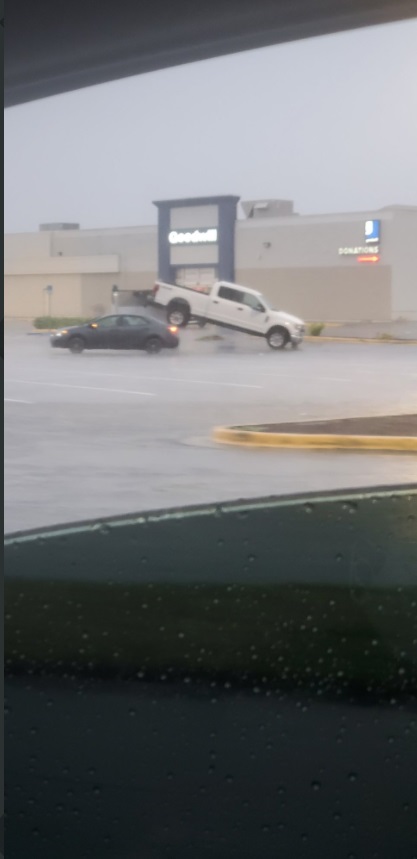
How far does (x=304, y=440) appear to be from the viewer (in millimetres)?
6316

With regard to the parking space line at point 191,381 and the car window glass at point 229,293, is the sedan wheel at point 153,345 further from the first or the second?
the car window glass at point 229,293

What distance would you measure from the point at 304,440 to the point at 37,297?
169cm

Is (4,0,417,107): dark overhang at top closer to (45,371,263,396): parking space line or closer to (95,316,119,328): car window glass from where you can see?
(95,316,119,328): car window glass

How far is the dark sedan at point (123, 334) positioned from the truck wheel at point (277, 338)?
Answer: 0.52 m

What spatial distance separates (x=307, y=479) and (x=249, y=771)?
2.28 metres

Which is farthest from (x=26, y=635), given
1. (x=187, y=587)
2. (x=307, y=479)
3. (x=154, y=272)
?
(x=154, y=272)

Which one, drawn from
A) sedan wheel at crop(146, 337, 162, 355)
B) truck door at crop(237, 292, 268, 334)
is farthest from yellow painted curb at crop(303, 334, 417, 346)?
sedan wheel at crop(146, 337, 162, 355)

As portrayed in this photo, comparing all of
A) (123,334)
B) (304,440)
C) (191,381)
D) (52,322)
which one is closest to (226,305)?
(191,381)

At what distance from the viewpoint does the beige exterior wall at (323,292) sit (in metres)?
6.44

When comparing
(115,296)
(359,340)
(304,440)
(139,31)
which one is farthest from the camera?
(115,296)

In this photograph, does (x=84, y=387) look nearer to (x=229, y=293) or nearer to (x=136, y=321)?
(x=136, y=321)

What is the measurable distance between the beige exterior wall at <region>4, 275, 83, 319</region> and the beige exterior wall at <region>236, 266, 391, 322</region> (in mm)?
958

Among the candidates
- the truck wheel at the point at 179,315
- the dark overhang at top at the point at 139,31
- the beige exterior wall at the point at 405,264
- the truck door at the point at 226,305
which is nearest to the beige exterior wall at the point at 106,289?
the truck wheel at the point at 179,315

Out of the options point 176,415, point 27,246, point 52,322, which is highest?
point 27,246
